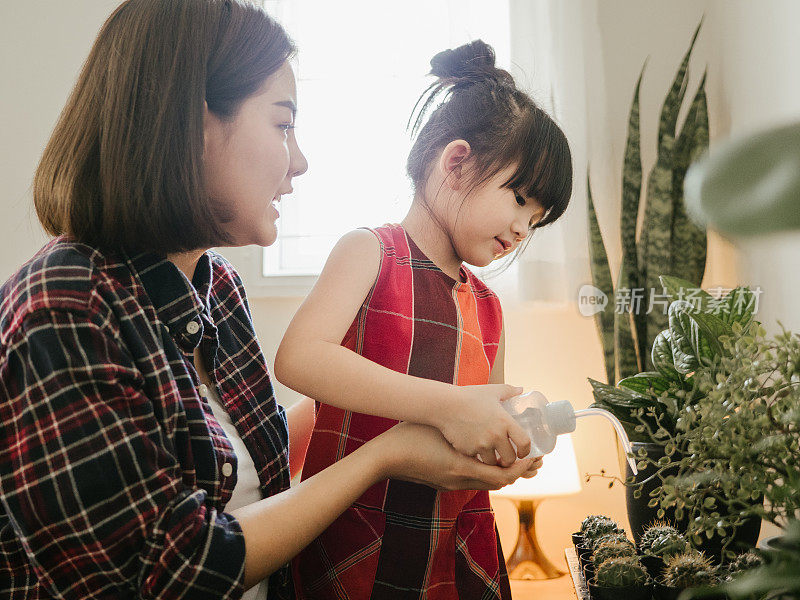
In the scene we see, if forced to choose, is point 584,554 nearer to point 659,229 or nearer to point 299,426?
point 299,426

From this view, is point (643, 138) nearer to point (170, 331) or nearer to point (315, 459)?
point (315, 459)

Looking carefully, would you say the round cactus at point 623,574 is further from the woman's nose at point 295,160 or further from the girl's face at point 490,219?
the woman's nose at point 295,160

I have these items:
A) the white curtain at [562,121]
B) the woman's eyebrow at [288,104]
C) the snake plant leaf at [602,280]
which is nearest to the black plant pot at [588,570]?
the woman's eyebrow at [288,104]

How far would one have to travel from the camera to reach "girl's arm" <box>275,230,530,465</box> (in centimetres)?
75

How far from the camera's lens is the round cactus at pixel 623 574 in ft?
2.33

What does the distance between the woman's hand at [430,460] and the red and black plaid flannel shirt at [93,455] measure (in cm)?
19

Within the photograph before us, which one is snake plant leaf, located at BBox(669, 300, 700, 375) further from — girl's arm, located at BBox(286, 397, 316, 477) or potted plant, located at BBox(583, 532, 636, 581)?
girl's arm, located at BBox(286, 397, 316, 477)

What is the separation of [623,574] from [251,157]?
0.63m

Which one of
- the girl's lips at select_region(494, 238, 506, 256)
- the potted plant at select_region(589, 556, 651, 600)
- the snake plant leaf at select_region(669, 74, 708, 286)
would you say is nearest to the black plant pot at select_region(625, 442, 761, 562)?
the potted plant at select_region(589, 556, 651, 600)

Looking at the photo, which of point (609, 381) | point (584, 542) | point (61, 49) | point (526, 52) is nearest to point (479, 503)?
point (584, 542)

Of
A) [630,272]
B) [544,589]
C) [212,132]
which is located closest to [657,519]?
[544,589]

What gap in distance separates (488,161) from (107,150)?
1.75ft

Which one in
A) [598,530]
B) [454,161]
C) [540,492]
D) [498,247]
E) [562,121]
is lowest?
[540,492]

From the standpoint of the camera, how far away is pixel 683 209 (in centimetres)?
168
